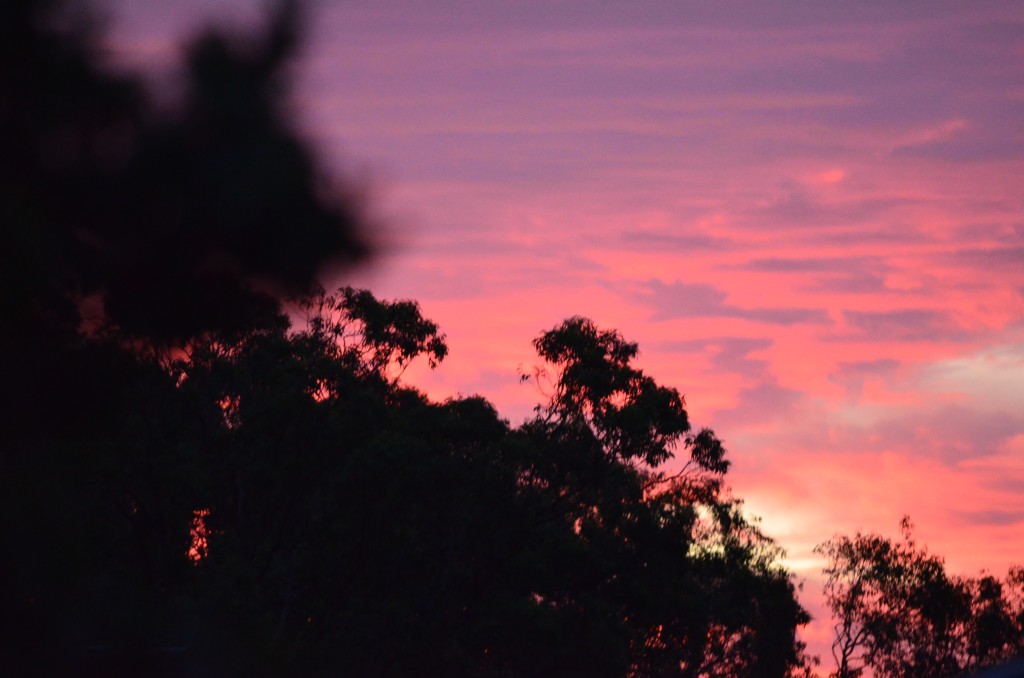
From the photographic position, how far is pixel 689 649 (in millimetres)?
35938

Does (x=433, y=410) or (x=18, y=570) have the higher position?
(x=433, y=410)

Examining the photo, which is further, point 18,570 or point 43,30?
point 43,30

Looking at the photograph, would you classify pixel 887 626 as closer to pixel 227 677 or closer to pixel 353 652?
pixel 353 652

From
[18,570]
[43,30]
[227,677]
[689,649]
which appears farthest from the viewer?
[689,649]

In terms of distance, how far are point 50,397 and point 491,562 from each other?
65.9ft

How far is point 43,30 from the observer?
11375 mm

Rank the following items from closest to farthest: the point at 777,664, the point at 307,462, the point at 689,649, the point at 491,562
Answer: the point at 307,462, the point at 491,562, the point at 689,649, the point at 777,664

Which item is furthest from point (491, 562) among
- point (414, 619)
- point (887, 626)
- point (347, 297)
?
point (887, 626)

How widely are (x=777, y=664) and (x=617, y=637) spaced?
1702cm

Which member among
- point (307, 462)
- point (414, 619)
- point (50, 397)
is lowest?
point (50, 397)

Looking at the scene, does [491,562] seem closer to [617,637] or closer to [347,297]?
[617,637]

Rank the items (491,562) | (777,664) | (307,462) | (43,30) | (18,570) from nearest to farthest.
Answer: (18,570), (43,30), (307,462), (491,562), (777,664)

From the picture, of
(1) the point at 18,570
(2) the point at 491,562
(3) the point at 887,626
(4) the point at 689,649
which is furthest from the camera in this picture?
(3) the point at 887,626

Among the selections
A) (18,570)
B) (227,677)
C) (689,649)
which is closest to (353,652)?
(689,649)
